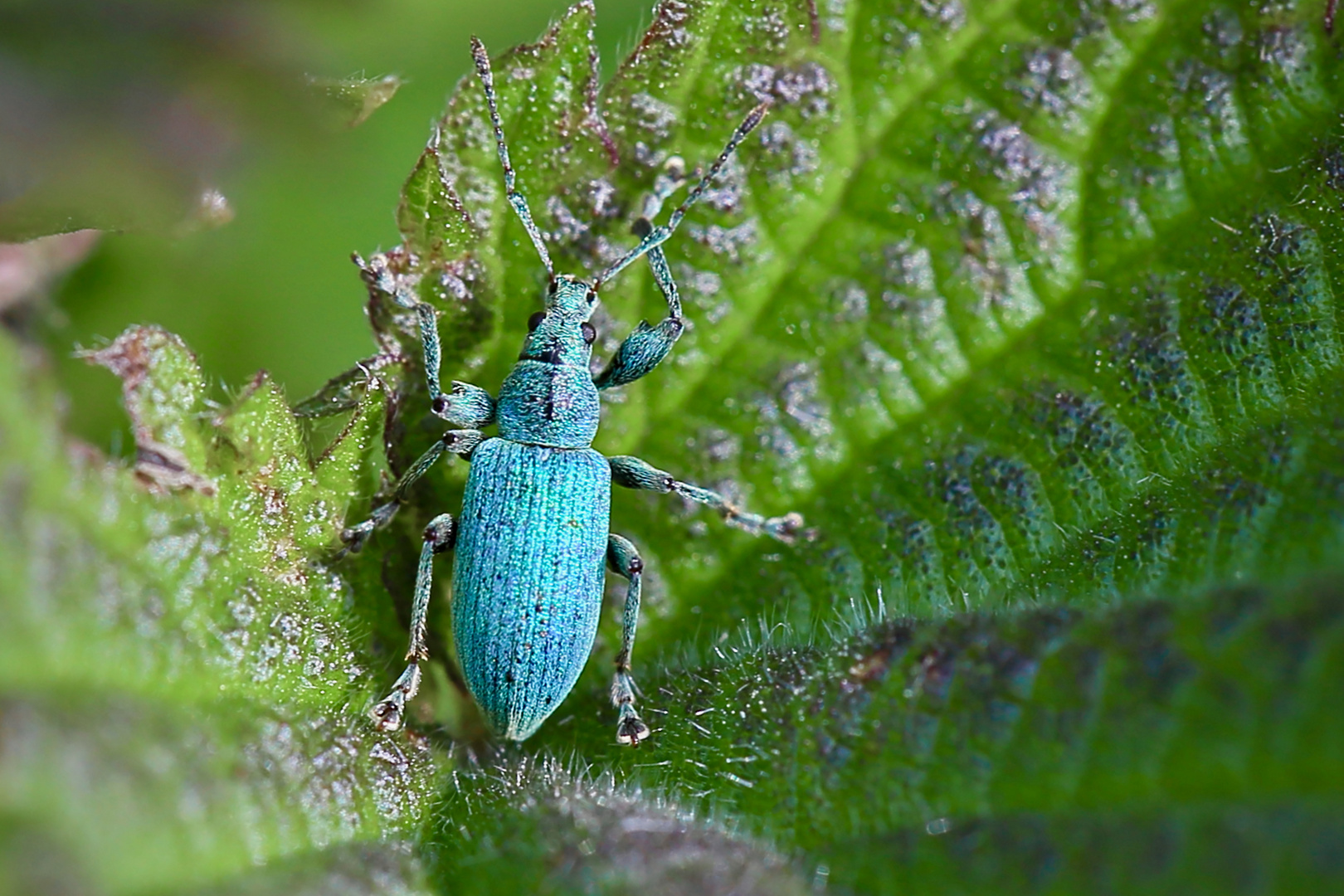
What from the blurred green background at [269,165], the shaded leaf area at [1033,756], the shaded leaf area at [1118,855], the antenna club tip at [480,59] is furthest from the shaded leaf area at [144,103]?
the shaded leaf area at [1118,855]

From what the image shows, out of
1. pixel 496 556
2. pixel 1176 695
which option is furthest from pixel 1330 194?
pixel 496 556

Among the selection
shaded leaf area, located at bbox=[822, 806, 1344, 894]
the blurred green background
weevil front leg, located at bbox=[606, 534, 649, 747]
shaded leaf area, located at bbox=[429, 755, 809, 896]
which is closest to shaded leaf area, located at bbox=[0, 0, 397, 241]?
the blurred green background

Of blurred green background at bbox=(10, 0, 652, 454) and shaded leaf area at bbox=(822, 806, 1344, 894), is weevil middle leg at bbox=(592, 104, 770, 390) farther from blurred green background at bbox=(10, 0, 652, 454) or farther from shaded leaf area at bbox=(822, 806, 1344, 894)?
shaded leaf area at bbox=(822, 806, 1344, 894)

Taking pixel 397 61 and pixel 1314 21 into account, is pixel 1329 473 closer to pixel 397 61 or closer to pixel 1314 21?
pixel 1314 21

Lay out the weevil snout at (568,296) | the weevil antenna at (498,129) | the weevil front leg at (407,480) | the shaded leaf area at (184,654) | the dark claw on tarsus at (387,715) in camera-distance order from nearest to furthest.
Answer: the shaded leaf area at (184,654), the dark claw on tarsus at (387,715), the weevil front leg at (407,480), the weevil antenna at (498,129), the weevil snout at (568,296)

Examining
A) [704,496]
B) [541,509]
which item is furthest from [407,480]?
[704,496]

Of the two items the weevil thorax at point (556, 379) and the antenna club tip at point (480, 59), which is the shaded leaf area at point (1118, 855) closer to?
the weevil thorax at point (556, 379)
